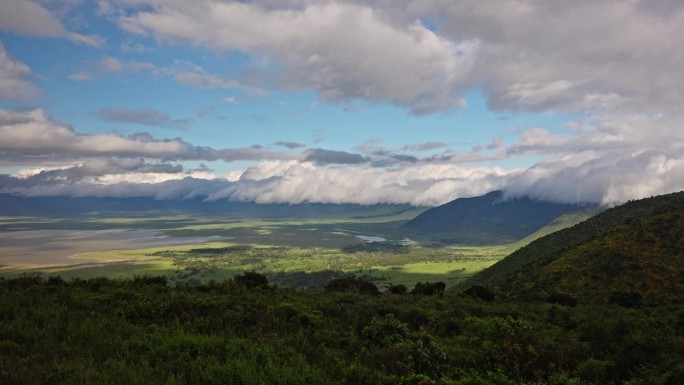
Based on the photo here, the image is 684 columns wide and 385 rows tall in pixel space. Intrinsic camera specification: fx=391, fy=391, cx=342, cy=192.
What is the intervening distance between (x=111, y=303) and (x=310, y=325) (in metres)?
9.96

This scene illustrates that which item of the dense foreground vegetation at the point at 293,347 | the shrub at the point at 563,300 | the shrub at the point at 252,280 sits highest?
the dense foreground vegetation at the point at 293,347

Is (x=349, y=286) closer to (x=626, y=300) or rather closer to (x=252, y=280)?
(x=252, y=280)

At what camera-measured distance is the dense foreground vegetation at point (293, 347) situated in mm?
9875

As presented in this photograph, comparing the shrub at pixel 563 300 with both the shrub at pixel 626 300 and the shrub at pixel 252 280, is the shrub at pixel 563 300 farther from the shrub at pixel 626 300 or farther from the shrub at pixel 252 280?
the shrub at pixel 252 280

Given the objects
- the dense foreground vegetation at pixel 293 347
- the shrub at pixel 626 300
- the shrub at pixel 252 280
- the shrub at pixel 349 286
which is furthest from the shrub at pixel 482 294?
the shrub at pixel 252 280

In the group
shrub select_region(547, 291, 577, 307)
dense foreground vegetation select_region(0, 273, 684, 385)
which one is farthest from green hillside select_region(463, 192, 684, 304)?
dense foreground vegetation select_region(0, 273, 684, 385)

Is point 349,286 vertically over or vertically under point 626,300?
over

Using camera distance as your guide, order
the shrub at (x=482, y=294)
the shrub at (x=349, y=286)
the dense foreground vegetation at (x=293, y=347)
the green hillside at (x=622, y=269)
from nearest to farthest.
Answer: the dense foreground vegetation at (x=293, y=347) < the shrub at (x=482, y=294) < the shrub at (x=349, y=286) < the green hillside at (x=622, y=269)

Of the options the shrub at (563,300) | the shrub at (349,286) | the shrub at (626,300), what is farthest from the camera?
the shrub at (349,286)

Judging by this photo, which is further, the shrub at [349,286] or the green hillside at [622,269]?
the green hillside at [622,269]

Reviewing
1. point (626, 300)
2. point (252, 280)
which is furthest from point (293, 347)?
point (626, 300)

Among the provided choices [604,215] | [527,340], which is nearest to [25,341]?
[527,340]

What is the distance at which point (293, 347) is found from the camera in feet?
43.0

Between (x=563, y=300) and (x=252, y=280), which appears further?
(x=563, y=300)
